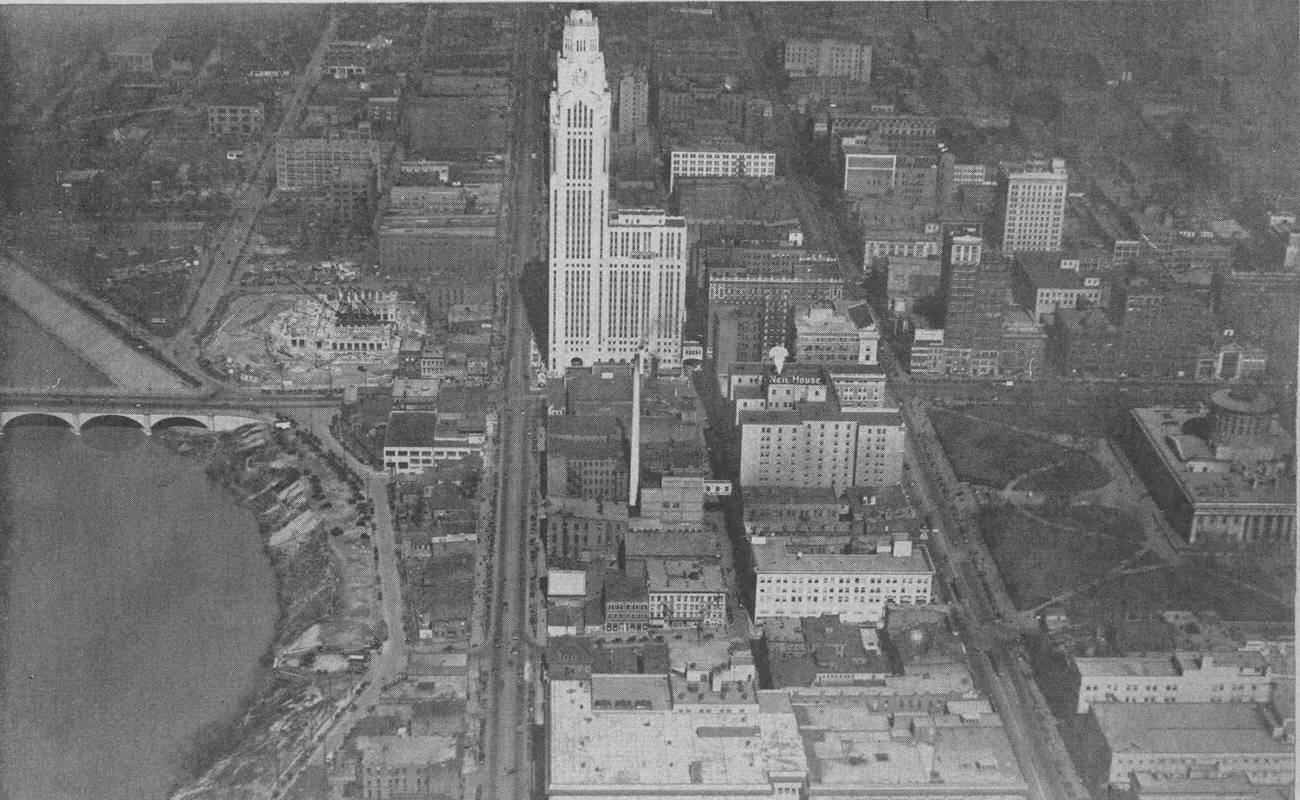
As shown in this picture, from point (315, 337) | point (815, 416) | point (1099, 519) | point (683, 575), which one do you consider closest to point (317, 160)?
point (315, 337)

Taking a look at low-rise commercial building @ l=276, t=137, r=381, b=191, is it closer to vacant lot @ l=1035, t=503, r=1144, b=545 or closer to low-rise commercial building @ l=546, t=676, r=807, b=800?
vacant lot @ l=1035, t=503, r=1144, b=545

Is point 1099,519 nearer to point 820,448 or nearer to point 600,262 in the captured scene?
point 820,448

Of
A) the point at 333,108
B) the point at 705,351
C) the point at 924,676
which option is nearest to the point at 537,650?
the point at 924,676

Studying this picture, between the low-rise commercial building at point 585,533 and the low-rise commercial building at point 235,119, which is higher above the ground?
the low-rise commercial building at point 235,119

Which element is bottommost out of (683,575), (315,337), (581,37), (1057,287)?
(683,575)

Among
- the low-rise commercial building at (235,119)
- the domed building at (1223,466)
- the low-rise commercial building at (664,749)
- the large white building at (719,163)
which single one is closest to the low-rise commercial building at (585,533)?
the low-rise commercial building at (664,749)

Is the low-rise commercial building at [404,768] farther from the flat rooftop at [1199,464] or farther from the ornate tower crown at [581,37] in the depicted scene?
the ornate tower crown at [581,37]
